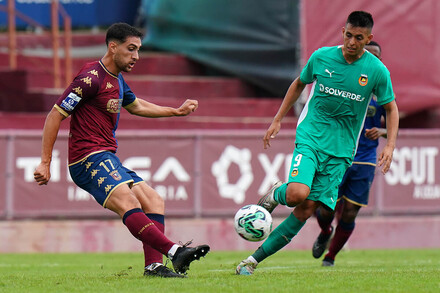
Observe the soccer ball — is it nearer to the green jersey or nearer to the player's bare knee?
the green jersey

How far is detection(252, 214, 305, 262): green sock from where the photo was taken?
8945 millimetres

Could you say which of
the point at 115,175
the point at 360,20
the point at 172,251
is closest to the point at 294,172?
the point at 172,251

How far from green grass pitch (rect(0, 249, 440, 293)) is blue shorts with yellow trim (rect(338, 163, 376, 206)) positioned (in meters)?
0.77

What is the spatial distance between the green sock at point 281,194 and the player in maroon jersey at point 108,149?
40.6 inches

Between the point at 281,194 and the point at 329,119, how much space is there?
834 millimetres

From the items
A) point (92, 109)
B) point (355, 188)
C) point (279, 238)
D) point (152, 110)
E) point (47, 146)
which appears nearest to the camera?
point (47, 146)

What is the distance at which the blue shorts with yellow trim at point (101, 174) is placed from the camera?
860 cm

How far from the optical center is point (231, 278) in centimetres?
876

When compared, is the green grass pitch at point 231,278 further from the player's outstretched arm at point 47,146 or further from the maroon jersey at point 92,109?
the maroon jersey at point 92,109

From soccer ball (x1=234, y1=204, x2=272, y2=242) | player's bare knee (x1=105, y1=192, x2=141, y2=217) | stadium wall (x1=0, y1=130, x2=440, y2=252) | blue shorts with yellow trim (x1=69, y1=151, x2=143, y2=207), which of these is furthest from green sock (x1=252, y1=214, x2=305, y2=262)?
stadium wall (x1=0, y1=130, x2=440, y2=252)

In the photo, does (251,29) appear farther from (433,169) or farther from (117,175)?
(117,175)

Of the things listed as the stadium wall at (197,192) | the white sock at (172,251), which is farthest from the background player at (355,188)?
the stadium wall at (197,192)

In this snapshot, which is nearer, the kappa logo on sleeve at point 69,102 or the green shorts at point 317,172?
the kappa logo on sleeve at point 69,102

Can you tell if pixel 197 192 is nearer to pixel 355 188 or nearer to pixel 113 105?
pixel 355 188
